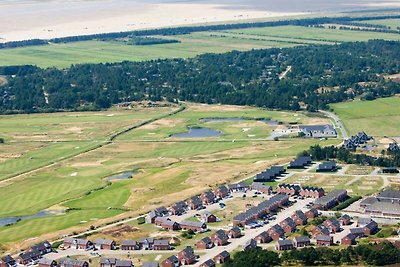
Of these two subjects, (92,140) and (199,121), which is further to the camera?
(199,121)

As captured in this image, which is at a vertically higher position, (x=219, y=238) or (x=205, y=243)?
(x=219, y=238)

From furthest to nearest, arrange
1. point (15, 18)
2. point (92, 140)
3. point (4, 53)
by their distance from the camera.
A: point (15, 18), point (4, 53), point (92, 140)

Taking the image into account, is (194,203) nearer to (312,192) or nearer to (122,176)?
(312,192)

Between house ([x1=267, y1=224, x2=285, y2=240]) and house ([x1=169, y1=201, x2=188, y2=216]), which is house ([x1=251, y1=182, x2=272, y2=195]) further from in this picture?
house ([x1=267, y1=224, x2=285, y2=240])

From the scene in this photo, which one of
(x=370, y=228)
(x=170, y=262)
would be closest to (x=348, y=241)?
(x=370, y=228)

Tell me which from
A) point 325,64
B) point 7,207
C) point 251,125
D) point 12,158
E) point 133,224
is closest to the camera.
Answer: point 133,224

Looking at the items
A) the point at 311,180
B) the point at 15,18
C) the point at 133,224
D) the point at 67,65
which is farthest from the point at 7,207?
the point at 15,18

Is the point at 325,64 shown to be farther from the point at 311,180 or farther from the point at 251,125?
the point at 311,180
